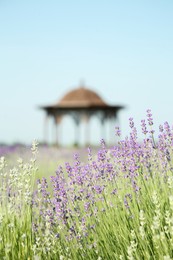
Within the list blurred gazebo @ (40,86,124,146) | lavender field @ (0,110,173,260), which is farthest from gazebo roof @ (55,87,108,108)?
lavender field @ (0,110,173,260)

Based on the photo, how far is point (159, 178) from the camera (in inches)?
194

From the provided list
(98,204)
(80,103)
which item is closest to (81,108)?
(80,103)

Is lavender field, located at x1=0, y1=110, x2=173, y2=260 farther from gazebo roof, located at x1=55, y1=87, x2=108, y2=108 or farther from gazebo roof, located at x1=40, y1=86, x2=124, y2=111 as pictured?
gazebo roof, located at x1=55, y1=87, x2=108, y2=108

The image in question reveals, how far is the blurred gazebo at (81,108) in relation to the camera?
2602cm

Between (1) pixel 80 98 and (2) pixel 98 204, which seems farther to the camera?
(1) pixel 80 98

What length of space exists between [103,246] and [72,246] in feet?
0.95

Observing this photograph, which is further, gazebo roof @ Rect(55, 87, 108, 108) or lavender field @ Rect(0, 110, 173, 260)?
gazebo roof @ Rect(55, 87, 108, 108)

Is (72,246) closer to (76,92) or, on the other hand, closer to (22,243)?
(22,243)

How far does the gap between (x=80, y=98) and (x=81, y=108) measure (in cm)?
179

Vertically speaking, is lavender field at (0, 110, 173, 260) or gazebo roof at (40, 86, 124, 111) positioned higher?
gazebo roof at (40, 86, 124, 111)

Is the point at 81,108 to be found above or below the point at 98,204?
above

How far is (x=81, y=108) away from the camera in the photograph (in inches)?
1029

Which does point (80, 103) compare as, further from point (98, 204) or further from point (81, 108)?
point (98, 204)

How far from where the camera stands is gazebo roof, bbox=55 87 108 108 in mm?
26891
